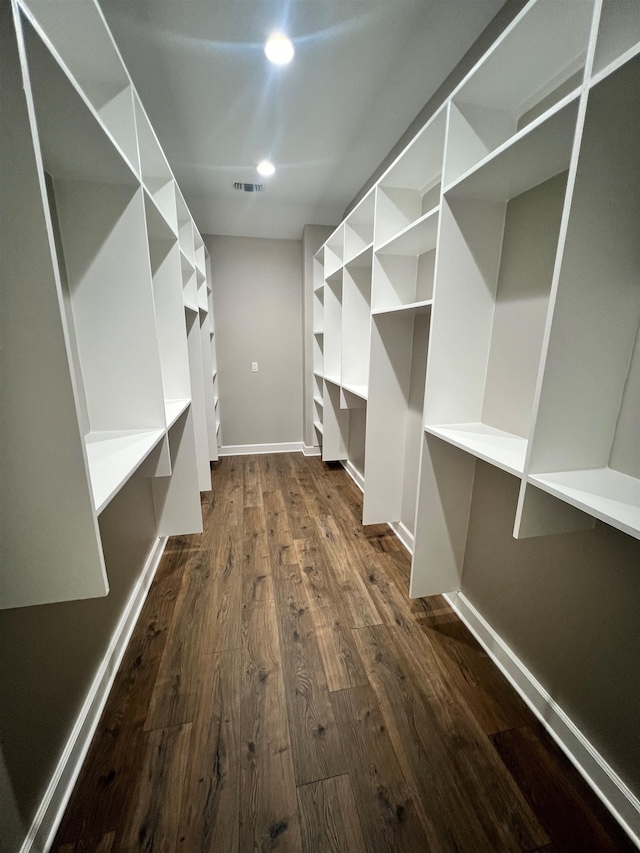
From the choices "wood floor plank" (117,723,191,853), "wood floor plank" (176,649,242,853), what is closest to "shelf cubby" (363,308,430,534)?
"wood floor plank" (176,649,242,853)

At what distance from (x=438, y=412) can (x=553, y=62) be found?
117 cm

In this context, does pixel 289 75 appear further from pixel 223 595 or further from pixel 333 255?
pixel 223 595

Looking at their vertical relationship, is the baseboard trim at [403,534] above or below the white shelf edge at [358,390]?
below

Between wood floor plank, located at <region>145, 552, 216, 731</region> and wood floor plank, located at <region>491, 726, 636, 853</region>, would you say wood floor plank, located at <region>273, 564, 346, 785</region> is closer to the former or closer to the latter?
wood floor plank, located at <region>145, 552, 216, 731</region>

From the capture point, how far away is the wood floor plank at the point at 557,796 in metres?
0.96

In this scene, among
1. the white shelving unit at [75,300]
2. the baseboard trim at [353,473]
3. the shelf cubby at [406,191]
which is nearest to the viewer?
the white shelving unit at [75,300]

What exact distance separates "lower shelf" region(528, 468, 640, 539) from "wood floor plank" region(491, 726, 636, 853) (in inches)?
40.9

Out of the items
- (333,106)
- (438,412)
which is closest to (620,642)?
(438,412)

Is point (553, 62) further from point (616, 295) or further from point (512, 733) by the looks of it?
point (512, 733)

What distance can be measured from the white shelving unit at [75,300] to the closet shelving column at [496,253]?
3.77 ft

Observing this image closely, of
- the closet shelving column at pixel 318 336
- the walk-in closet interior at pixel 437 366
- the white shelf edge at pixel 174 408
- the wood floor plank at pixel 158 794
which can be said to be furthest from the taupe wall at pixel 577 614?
the closet shelving column at pixel 318 336

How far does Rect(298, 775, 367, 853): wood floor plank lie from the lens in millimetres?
951

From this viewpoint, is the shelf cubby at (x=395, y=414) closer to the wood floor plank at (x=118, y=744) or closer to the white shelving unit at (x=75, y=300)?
the white shelving unit at (x=75, y=300)

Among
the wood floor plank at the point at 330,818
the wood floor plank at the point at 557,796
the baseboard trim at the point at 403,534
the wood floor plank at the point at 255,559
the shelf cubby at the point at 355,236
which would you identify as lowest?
the wood floor plank at the point at 330,818
